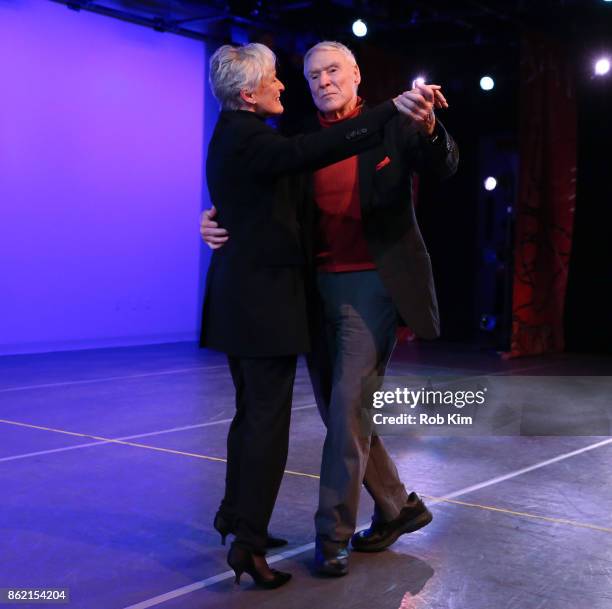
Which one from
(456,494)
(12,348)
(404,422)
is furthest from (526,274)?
(404,422)

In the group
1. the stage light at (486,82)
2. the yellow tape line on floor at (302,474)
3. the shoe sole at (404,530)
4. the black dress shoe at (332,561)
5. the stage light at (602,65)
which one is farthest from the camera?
the stage light at (486,82)

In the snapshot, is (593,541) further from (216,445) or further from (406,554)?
(216,445)

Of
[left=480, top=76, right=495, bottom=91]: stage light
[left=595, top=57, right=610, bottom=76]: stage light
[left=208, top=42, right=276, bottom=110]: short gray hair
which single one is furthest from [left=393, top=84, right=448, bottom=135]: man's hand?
[left=480, top=76, right=495, bottom=91]: stage light

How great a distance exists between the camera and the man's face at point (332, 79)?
2.27 meters

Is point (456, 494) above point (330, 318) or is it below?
below

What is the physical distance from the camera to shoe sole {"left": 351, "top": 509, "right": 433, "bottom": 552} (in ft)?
8.13

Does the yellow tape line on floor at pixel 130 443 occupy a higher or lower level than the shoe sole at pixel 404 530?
lower

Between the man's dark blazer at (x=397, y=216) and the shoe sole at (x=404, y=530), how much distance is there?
552 millimetres

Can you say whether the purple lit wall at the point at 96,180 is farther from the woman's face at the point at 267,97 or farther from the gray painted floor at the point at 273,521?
the woman's face at the point at 267,97

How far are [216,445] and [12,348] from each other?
390cm

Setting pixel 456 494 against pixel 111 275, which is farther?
pixel 111 275

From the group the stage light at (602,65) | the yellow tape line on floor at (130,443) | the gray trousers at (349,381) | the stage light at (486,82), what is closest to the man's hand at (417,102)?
the gray trousers at (349,381)

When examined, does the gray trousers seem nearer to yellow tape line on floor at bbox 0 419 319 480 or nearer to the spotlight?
yellow tape line on floor at bbox 0 419 319 480

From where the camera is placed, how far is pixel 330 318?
2.38m
